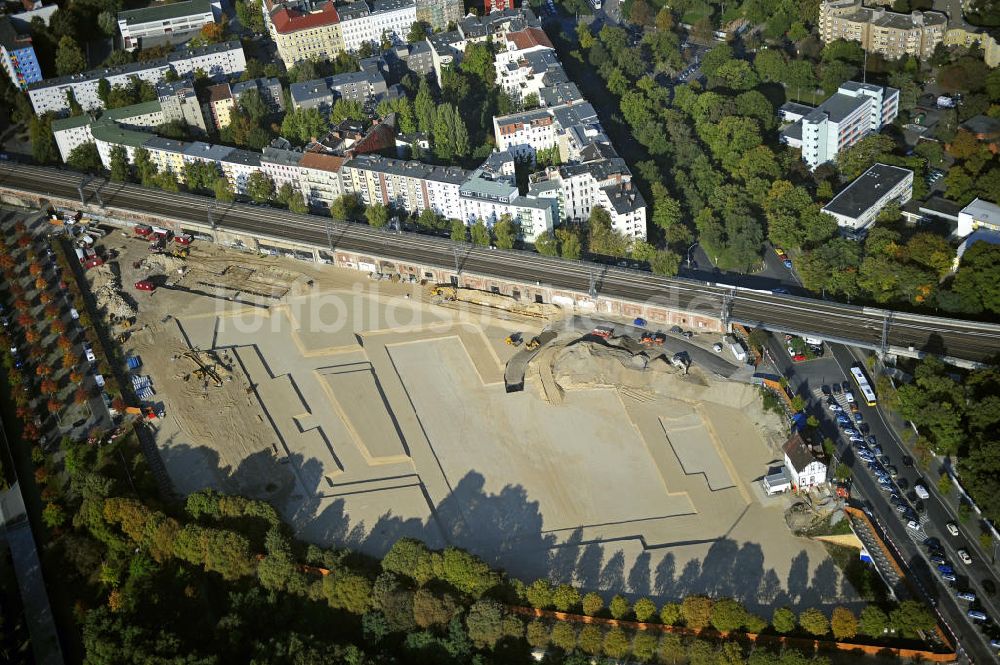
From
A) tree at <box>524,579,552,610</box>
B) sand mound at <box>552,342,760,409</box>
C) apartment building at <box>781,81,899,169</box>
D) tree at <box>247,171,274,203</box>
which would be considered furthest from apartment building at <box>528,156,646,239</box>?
tree at <box>524,579,552,610</box>

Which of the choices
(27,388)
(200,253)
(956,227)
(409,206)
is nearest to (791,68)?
(956,227)

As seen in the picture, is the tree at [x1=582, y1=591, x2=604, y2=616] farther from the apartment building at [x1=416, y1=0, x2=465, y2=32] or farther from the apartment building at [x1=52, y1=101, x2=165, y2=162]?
the apartment building at [x1=416, y1=0, x2=465, y2=32]

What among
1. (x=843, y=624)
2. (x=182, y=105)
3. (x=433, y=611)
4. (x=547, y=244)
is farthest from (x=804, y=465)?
(x=182, y=105)

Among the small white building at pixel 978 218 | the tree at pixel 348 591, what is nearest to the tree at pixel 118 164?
the tree at pixel 348 591

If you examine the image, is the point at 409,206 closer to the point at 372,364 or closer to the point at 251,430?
the point at 372,364

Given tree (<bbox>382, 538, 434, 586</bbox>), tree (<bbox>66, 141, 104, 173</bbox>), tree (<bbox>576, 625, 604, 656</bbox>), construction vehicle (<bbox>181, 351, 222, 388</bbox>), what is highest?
tree (<bbox>66, 141, 104, 173</bbox>)

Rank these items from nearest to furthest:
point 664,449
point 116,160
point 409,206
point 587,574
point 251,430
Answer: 1. point 587,574
2. point 664,449
3. point 251,430
4. point 409,206
5. point 116,160
